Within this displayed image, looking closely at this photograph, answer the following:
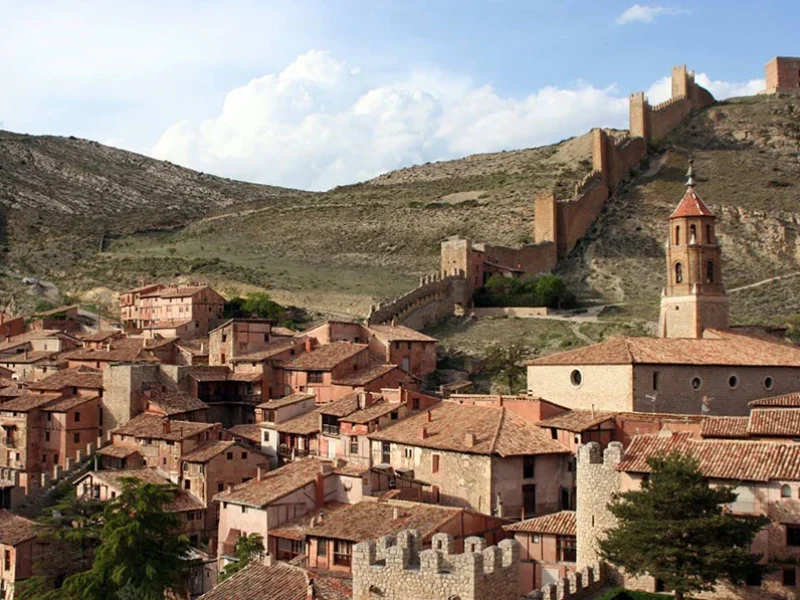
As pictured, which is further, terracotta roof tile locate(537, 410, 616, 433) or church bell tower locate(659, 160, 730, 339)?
church bell tower locate(659, 160, 730, 339)

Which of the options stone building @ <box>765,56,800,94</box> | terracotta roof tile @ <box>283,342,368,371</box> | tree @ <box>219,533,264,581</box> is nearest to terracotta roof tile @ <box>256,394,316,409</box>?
terracotta roof tile @ <box>283,342,368,371</box>

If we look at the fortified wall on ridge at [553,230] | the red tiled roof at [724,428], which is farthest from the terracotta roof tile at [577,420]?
the fortified wall on ridge at [553,230]

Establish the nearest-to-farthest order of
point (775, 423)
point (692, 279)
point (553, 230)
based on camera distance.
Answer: point (775, 423), point (692, 279), point (553, 230)

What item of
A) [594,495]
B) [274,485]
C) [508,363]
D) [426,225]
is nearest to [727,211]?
[426,225]

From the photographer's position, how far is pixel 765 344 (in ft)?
124

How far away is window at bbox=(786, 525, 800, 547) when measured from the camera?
74.1 feet

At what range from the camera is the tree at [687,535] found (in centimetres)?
2180

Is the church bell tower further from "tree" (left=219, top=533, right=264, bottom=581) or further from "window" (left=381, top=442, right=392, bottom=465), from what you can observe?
"tree" (left=219, top=533, right=264, bottom=581)

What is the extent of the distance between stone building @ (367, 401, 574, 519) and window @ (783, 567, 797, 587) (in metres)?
9.68

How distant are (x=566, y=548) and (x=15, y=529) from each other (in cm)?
1717

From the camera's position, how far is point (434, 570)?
19.8 meters

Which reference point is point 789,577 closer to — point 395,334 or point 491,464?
point 491,464

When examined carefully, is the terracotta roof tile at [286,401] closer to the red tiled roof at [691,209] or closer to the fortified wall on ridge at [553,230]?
the fortified wall on ridge at [553,230]

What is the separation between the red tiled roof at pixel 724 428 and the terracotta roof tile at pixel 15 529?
19.5 metres
